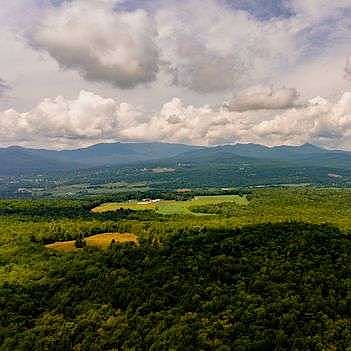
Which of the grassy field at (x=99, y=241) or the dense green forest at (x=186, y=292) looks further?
the grassy field at (x=99, y=241)

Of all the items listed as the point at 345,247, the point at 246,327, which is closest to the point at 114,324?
the point at 246,327

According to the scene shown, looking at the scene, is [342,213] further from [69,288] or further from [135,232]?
[69,288]

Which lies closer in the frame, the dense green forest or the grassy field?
the dense green forest

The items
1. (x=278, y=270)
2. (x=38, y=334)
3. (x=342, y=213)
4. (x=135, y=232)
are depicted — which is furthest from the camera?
(x=342, y=213)

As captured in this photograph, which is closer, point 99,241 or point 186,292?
point 186,292
